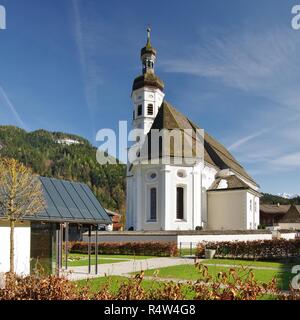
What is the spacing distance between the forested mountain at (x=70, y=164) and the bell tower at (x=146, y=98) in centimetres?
7893

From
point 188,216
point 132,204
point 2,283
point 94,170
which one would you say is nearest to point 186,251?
point 188,216

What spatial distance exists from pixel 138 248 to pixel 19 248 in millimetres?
17064

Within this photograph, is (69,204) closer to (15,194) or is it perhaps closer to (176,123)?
(15,194)

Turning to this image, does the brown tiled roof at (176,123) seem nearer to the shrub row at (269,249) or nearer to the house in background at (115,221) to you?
the shrub row at (269,249)

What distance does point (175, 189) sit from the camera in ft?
137

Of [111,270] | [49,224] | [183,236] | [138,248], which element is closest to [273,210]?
[183,236]

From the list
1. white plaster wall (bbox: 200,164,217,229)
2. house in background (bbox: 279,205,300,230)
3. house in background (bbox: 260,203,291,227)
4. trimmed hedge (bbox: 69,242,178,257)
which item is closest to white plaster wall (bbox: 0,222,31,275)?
trimmed hedge (bbox: 69,242,178,257)

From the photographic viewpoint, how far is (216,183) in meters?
46.8

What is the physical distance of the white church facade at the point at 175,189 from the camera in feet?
136

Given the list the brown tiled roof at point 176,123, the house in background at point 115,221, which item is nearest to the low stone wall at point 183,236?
the brown tiled roof at point 176,123

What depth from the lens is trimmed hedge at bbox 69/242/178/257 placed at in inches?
1139

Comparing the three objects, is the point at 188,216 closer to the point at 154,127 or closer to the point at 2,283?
the point at 154,127

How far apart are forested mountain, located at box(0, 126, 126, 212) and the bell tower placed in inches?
3108

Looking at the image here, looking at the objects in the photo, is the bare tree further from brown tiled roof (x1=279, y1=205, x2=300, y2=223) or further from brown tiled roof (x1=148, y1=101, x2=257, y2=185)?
brown tiled roof (x1=279, y1=205, x2=300, y2=223)
